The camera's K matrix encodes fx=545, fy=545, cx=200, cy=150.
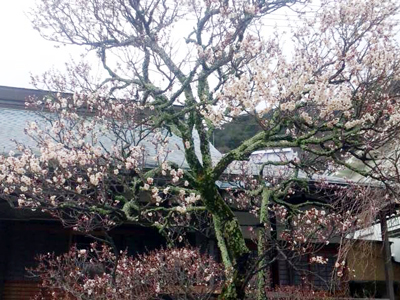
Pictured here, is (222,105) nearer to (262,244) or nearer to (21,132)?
(262,244)

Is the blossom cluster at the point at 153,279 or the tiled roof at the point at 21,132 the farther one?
the tiled roof at the point at 21,132

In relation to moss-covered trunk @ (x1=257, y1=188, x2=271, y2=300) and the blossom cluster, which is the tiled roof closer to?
moss-covered trunk @ (x1=257, y1=188, x2=271, y2=300)

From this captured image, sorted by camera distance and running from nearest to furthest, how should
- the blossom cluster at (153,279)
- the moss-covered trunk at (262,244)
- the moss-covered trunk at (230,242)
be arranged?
the moss-covered trunk at (230,242) < the blossom cluster at (153,279) < the moss-covered trunk at (262,244)

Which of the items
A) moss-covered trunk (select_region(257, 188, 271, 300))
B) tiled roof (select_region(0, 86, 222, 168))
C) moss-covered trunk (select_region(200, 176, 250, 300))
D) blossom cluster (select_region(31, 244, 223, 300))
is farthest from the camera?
tiled roof (select_region(0, 86, 222, 168))

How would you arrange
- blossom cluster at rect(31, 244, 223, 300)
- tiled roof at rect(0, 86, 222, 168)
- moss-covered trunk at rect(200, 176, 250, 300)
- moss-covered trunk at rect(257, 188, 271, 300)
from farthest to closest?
tiled roof at rect(0, 86, 222, 168) → moss-covered trunk at rect(257, 188, 271, 300) → blossom cluster at rect(31, 244, 223, 300) → moss-covered trunk at rect(200, 176, 250, 300)

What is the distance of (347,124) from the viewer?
228 inches

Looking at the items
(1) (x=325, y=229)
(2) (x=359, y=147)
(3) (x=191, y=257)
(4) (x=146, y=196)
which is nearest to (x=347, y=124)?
(2) (x=359, y=147)

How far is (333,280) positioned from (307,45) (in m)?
3.20

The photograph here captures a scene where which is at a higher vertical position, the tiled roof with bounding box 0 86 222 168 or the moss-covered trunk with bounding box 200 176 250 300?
the tiled roof with bounding box 0 86 222 168

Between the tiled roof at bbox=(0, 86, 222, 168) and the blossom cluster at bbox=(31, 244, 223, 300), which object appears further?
the tiled roof at bbox=(0, 86, 222, 168)

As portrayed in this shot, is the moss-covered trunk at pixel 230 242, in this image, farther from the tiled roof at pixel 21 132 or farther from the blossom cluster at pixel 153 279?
the tiled roof at pixel 21 132

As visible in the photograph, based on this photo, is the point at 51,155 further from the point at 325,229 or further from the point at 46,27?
the point at 325,229

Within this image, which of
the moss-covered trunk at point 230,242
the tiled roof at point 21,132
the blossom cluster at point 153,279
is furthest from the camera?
the tiled roof at point 21,132

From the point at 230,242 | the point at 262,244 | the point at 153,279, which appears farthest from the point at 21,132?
the point at 230,242
